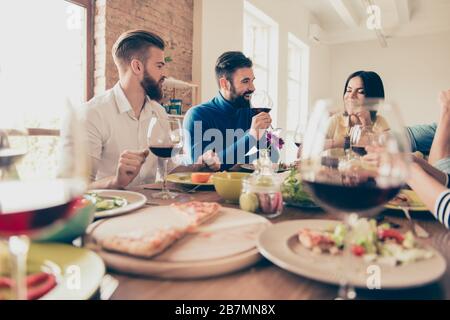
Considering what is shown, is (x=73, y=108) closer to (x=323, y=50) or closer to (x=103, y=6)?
A: (x=103, y=6)

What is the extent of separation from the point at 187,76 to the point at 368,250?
13.3 ft

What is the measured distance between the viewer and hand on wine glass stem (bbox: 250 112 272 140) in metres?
2.17

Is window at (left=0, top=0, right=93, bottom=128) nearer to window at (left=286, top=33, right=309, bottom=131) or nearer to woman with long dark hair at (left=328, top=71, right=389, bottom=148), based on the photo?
woman with long dark hair at (left=328, top=71, right=389, bottom=148)

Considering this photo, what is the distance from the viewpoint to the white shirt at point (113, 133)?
180 centimetres

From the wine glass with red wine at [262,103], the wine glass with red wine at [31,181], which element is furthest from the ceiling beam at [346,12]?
the wine glass with red wine at [31,181]

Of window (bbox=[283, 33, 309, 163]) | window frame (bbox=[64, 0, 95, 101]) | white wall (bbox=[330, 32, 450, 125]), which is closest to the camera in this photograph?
window frame (bbox=[64, 0, 95, 101])

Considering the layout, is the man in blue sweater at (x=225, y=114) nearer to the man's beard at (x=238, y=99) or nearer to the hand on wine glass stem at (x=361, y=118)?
the man's beard at (x=238, y=99)

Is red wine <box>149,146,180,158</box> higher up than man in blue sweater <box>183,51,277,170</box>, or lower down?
lower down

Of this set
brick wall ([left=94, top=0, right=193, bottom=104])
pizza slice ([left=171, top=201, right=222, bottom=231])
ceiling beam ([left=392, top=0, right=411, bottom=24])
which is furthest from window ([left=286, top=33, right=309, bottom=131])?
pizza slice ([left=171, top=201, right=222, bottom=231])

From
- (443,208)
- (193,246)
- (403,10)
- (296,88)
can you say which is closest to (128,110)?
(193,246)

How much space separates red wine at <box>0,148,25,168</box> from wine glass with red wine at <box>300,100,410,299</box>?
14.5 inches

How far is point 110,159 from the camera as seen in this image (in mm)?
1865

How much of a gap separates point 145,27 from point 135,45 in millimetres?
1777

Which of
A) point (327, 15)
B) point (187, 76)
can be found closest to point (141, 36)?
point (187, 76)
